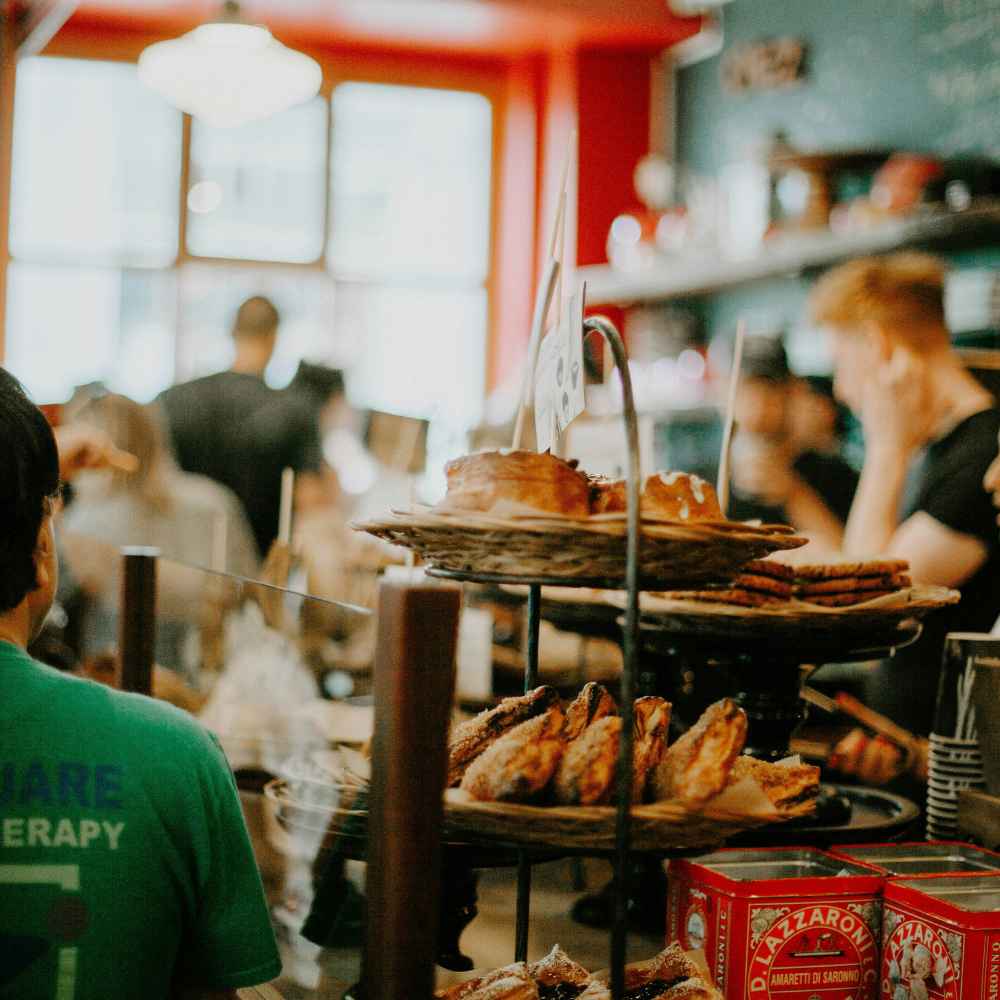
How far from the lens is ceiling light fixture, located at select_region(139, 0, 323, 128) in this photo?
4.49 m

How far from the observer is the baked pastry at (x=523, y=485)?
124 centimetres

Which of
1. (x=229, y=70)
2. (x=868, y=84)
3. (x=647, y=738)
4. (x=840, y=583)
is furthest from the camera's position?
(x=868, y=84)

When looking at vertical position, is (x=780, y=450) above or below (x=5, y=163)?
below

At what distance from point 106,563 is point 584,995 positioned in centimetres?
209

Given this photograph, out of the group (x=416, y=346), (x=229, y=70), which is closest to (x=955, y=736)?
(x=229, y=70)

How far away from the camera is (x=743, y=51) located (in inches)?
233

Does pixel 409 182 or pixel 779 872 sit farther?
pixel 409 182

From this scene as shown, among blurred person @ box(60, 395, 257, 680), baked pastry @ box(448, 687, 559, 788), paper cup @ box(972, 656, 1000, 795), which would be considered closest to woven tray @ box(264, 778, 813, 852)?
baked pastry @ box(448, 687, 559, 788)

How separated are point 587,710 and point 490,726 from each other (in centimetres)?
10

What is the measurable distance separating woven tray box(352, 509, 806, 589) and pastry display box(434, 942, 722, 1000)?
423 mm

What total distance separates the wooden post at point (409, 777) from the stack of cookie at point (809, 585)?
→ 0.73 meters

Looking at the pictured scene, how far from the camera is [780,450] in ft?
12.4

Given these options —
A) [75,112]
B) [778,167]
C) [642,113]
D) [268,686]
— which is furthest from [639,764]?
[75,112]

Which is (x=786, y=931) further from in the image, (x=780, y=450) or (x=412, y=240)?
(x=412, y=240)
